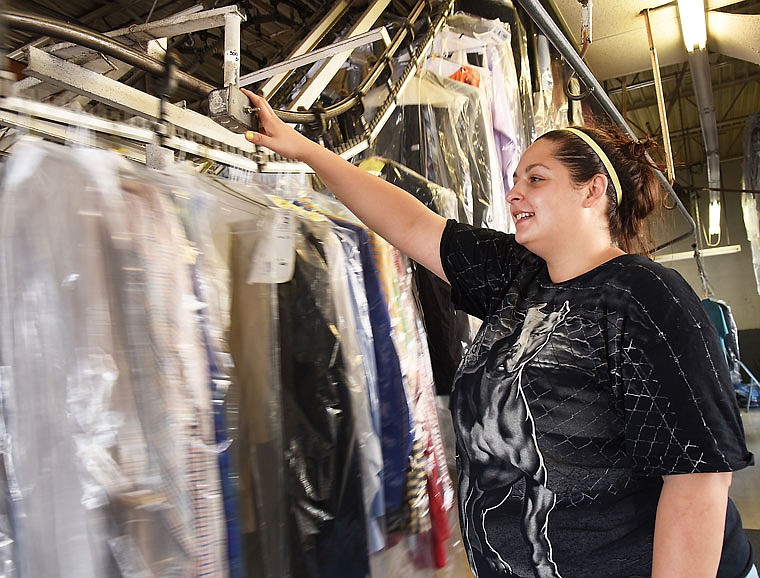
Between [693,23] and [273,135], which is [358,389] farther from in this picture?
[693,23]

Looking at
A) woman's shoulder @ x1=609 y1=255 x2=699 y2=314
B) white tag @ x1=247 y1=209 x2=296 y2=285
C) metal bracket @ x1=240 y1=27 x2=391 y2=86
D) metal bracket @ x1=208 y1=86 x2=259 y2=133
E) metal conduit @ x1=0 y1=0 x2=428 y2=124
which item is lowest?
woman's shoulder @ x1=609 y1=255 x2=699 y2=314

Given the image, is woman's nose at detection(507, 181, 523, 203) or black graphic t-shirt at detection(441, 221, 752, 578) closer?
black graphic t-shirt at detection(441, 221, 752, 578)

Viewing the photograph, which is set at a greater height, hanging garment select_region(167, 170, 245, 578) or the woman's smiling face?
the woman's smiling face

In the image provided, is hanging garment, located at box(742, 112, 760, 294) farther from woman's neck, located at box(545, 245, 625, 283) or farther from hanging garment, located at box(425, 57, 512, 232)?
woman's neck, located at box(545, 245, 625, 283)

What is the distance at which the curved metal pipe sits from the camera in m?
0.77

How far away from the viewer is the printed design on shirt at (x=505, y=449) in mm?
1024

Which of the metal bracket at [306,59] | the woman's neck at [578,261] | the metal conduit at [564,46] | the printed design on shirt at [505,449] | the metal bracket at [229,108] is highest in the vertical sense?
the metal conduit at [564,46]

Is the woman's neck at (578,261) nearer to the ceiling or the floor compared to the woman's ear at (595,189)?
nearer to the floor

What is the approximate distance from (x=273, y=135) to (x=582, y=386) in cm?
69

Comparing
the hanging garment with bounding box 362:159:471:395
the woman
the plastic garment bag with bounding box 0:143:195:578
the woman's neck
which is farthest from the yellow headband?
the plastic garment bag with bounding box 0:143:195:578

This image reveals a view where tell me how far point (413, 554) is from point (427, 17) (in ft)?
5.55

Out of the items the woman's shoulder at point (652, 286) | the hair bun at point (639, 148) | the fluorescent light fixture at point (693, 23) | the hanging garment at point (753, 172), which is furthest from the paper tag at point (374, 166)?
the hanging garment at point (753, 172)

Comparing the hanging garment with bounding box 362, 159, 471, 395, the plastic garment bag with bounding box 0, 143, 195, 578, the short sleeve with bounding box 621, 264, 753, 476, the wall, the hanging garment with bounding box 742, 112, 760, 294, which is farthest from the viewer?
the wall

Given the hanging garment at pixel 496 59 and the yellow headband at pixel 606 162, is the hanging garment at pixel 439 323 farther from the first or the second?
the hanging garment at pixel 496 59
